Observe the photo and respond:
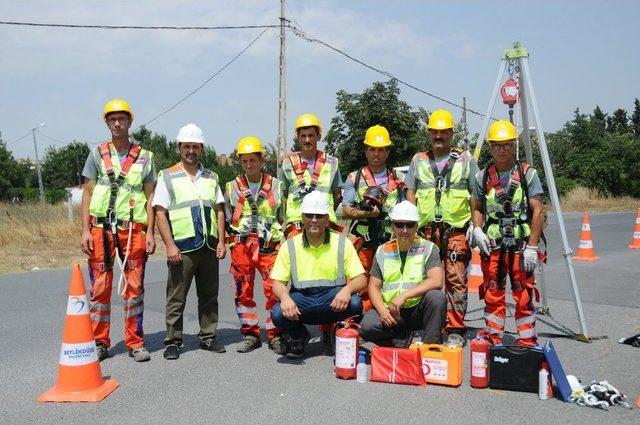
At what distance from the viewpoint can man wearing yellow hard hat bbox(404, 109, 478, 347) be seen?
19.3 ft

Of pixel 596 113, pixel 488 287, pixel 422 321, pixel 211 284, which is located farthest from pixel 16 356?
pixel 596 113

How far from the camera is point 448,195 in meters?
5.91

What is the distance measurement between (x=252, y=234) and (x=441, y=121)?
2209 mm

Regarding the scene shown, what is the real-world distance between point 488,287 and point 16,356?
461 centimetres

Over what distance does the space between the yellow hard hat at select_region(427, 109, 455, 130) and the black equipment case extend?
230 centimetres

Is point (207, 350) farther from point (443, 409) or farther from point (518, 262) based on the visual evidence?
point (518, 262)

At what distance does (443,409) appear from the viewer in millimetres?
4273

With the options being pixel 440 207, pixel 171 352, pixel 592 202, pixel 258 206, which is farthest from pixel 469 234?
pixel 592 202

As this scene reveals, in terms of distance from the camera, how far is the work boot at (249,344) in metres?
5.85

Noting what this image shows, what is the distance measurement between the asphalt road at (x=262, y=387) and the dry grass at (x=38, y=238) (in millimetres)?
6066

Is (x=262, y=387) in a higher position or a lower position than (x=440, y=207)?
lower

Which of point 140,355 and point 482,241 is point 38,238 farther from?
point 482,241

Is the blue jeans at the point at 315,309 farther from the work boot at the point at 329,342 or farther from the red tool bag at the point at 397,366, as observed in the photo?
the red tool bag at the point at 397,366

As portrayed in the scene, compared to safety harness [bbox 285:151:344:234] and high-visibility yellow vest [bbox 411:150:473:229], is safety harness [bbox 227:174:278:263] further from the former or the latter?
high-visibility yellow vest [bbox 411:150:473:229]
